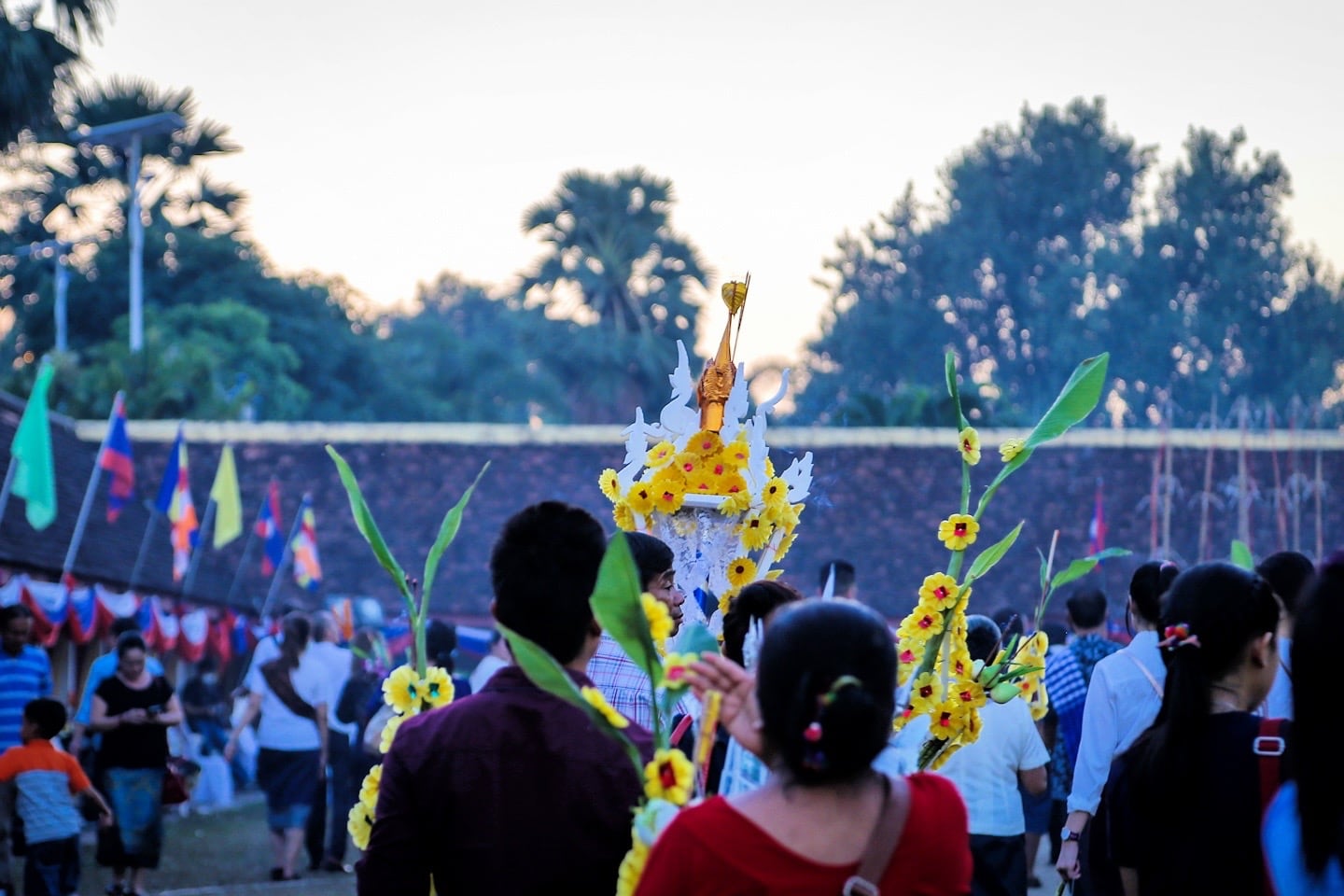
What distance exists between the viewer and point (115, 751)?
1065 cm

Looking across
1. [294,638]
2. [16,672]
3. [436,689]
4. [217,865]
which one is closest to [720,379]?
[436,689]

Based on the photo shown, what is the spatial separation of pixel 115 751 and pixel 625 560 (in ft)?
26.7

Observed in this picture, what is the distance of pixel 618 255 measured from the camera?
48.8m

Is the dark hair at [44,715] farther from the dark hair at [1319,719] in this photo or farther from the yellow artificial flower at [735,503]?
the dark hair at [1319,719]

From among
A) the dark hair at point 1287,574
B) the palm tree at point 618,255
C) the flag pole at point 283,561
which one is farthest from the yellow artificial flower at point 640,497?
the palm tree at point 618,255

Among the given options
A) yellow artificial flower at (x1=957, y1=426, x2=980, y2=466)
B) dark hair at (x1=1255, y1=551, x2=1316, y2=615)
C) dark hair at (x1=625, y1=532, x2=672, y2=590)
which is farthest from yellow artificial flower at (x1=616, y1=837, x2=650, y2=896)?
dark hair at (x1=1255, y1=551, x2=1316, y2=615)

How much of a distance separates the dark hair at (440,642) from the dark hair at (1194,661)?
25.1 ft

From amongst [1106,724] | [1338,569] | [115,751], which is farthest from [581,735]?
[115,751]

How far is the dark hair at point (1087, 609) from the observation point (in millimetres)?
8406

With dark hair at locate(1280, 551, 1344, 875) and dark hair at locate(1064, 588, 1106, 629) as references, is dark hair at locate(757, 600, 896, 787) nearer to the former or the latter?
dark hair at locate(1280, 551, 1344, 875)

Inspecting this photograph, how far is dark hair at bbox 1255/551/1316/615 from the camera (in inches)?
195

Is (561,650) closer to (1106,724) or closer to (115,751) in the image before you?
(1106,724)

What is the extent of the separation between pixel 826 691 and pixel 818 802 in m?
0.17

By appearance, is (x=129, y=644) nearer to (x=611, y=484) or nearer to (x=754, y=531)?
(x=611, y=484)
